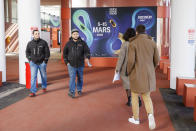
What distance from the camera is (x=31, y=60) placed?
6352 mm

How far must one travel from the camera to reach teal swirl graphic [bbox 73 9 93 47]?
43.3ft

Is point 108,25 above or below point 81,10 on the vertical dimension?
below

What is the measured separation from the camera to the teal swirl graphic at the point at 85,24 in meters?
13.2

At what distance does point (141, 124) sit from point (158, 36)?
9.21 metres

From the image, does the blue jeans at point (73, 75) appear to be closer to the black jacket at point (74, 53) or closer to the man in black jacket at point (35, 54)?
the black jacket at point (74, 53)

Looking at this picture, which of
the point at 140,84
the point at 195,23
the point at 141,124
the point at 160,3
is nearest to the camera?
the point at 140,84

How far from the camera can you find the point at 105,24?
13102mm

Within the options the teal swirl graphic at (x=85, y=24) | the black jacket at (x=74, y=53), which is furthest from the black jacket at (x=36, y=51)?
the teal swirl graphic at (x=85, y=24)

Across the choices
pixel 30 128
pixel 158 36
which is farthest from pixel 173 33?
pixel 158 36

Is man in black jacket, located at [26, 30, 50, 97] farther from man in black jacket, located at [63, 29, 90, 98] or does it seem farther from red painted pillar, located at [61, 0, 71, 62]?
red painted pillar, located at [61, 0, 71, 62]

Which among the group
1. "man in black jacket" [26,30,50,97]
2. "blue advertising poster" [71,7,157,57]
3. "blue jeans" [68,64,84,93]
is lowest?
"blue jeans" [68,64,84,93]

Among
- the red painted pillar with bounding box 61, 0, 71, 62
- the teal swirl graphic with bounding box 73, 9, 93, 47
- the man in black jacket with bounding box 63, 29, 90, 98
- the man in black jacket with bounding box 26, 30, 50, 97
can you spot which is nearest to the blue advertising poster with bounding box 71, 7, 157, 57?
the teal swirl graphic with bounding box 73, 9, 93, 47

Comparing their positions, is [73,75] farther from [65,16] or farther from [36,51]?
[65,16]

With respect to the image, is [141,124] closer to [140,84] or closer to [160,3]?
[140,84]
